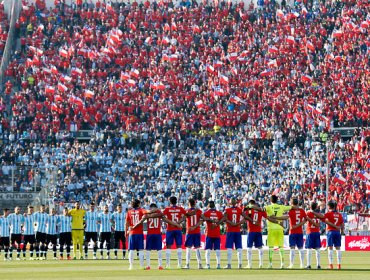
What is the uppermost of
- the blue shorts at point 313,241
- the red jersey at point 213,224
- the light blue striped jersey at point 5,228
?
the light blue striped jersey at point 5,228

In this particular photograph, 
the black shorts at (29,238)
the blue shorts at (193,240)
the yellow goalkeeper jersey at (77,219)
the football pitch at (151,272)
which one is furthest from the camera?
the black shorts at (29,238)

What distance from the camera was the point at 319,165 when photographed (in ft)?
229

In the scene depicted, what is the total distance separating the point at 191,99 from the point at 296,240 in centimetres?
3770

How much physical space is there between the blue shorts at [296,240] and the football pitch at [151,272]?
1.00 meters

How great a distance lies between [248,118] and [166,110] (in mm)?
5184

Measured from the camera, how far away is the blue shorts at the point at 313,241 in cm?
4150

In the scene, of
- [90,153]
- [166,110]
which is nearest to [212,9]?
[166,110]

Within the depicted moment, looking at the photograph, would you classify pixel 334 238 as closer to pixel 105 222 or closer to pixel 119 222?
pixel 119 222

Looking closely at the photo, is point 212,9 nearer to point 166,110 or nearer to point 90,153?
point 166,110

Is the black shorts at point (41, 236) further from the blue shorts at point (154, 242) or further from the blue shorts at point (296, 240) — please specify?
the blue shorts at point (296, 240)

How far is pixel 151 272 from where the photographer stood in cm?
3962

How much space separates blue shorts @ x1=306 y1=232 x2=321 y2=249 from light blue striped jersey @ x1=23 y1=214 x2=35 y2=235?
14448 mm

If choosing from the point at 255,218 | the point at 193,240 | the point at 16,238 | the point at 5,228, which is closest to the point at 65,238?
the point at 16,238

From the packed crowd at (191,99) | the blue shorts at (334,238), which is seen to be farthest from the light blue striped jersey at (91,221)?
the packed crowd at (191,99)
